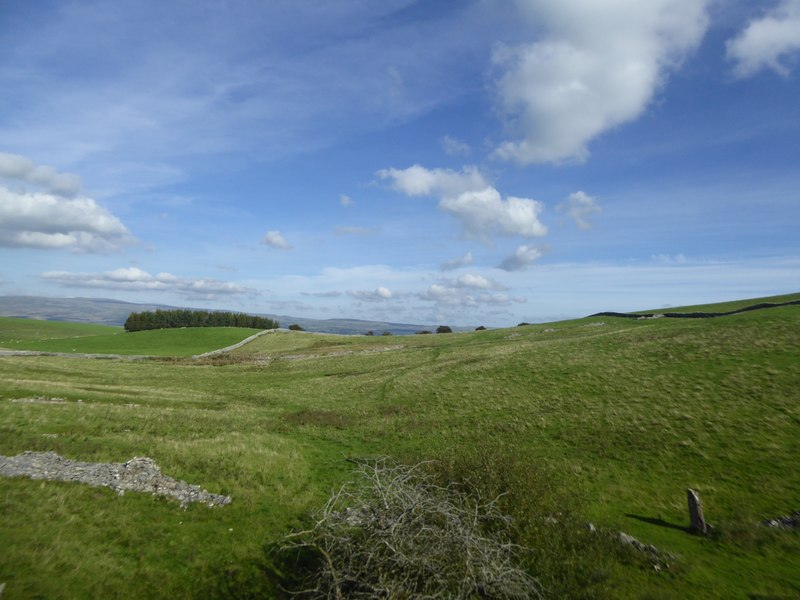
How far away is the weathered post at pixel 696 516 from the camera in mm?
14453

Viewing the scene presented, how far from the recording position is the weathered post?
14.5m

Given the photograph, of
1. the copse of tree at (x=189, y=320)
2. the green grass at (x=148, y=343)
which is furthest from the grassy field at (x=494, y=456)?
the copse of tree at (x=189, y=320)

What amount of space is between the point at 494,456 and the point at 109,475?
47.8 feet

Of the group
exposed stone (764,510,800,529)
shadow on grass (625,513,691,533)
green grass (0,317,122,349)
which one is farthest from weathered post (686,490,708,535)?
green grass (0,317,122,349)

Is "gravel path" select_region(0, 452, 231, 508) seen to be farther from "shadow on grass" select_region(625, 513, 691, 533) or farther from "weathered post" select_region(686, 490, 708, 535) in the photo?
"weathered post" select_region(686, 490, 708, 535)

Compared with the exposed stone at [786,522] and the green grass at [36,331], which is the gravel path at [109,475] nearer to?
the exposed stone at [786,522]

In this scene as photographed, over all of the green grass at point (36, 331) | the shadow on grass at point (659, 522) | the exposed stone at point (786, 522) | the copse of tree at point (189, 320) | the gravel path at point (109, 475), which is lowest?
the shadow on grass at point (659, 522)

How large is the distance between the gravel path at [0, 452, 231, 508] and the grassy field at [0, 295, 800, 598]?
0.57 meters

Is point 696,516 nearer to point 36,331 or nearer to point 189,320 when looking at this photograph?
point 189,320

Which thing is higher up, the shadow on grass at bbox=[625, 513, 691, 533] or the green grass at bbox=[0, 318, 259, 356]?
the green grass at bbox=[0, 318, 259, 356]

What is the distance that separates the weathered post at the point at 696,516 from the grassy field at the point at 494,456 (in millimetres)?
510

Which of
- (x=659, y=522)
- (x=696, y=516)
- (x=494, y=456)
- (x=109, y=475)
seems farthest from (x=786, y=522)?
(x=109, y=475)

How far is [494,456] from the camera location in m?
14.8

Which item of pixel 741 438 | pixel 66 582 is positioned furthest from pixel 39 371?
pixel 741 438
